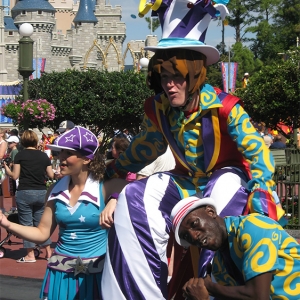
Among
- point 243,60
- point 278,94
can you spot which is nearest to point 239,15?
point 243,60

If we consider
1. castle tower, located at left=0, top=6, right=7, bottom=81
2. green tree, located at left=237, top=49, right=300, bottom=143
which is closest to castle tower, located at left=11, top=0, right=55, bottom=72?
castle tower, located at left=0, top=6, right=7, bottom=81

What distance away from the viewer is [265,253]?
2.88m

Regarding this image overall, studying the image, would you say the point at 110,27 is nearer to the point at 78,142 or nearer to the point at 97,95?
the point at 97,95

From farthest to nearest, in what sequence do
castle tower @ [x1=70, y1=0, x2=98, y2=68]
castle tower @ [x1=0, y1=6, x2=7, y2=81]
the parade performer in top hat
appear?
castle tower @ [x1=70, y1=0, x2=98, y2=68] < castle tower @ [x1=0, y1=6, x2=7, y2=81] < the parade performer in top hat

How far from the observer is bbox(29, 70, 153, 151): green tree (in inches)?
1287

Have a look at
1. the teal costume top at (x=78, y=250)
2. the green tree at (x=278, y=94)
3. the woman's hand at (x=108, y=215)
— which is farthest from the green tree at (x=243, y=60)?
the woman's hand at (x=108, y=215)

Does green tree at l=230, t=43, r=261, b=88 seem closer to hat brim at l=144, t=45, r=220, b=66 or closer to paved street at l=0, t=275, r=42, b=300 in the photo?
paved street at l=0, t=275, r=42, b=300

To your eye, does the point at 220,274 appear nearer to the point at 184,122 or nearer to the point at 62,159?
the point at 184,122

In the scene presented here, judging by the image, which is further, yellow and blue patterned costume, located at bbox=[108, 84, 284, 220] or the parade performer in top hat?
the parade performer in top hat

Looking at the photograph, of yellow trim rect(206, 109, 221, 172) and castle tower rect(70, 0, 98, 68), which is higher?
castle tower rect(70, 0, 98, 68)

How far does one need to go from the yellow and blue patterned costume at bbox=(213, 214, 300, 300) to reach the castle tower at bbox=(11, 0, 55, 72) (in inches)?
3461

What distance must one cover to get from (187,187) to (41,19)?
8894cm

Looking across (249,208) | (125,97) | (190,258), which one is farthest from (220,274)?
(125,97)

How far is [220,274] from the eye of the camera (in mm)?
3150
